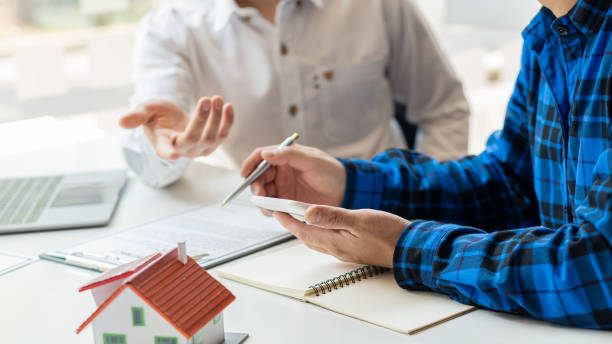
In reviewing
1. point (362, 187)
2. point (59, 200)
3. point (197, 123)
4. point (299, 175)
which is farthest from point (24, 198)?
point (362, 187)

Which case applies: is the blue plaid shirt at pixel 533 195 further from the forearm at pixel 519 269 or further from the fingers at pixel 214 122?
the fingers at pixel 214 122

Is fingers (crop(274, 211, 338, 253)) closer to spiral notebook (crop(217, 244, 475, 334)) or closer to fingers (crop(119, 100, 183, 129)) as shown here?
spiral notebook (crop(217, 244, 475, 334))

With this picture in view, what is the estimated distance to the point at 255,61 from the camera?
160 centimetres

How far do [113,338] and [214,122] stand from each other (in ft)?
1.74

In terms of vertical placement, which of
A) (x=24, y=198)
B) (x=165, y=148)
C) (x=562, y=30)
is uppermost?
(x=562, y=30)

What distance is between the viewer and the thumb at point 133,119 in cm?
119

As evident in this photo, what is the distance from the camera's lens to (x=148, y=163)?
1.30 metres

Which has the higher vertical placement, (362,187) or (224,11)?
(224,11)

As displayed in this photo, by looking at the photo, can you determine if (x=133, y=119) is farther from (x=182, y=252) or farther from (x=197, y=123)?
(x=182, y=252)

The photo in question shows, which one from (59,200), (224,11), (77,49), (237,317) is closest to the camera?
(237,317)

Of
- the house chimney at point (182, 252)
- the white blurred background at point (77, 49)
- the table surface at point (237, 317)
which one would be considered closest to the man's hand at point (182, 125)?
the table surface at point (237, 317)

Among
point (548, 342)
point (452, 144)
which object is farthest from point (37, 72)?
point (548, 342)

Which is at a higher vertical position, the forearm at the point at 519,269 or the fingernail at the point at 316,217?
the fingernail at the point at 316,217

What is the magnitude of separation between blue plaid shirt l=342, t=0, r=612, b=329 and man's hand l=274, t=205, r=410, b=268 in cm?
2
